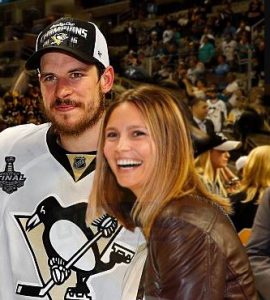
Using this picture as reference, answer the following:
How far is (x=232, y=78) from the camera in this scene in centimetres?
180

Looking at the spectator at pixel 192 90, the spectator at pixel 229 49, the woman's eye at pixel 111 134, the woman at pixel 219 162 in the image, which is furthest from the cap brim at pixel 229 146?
the woman's eye at pixel 111 134

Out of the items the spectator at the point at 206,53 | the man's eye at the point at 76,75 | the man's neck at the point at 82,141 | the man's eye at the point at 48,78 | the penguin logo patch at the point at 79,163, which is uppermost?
the spectator at the point at 206,53

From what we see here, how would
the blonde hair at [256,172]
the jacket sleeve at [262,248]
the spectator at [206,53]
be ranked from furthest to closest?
the spectator at [206,53] → the blonde hair at [256,172] → the jacket sleeve at [262,248]

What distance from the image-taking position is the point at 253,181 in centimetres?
158

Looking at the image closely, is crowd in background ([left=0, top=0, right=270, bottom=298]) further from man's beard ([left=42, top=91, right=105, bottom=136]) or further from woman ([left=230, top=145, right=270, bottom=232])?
man's beard ([left=42, top=91, right=105, bottom=136])

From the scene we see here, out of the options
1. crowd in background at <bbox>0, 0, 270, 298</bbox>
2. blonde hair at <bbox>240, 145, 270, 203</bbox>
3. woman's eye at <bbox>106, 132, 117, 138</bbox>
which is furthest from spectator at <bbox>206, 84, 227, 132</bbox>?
woman's eye at <bbox>106, 132, 117, 138</bbox>

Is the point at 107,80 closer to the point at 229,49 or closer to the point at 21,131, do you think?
the point at 21,131

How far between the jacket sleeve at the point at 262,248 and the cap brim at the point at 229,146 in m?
0.28

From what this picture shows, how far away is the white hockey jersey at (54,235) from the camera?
0.82 meters

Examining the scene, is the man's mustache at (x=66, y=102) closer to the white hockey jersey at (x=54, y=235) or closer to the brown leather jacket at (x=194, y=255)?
the white hockey jersey at (x=54, y=235)

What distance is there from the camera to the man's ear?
32.4 inches

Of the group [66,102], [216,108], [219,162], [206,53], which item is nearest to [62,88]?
[66,102]

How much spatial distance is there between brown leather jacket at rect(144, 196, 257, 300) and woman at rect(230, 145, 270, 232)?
2.77 ft

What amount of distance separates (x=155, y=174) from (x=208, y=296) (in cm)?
14
